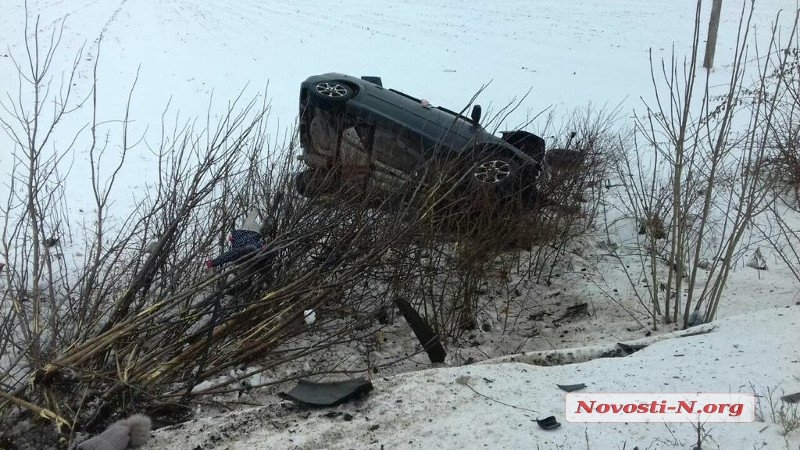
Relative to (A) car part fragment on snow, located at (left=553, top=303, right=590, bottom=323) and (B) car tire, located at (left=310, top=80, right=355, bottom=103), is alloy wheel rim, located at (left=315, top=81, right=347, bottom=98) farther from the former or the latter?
(A) car part fragment on snow, located at (left=553, top=303, right=590, bottom=323)

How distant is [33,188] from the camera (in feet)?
14.3

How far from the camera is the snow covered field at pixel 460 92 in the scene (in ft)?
10.4

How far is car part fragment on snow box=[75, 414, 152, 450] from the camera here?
9.63 ft

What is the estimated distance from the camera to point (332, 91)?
7.08m

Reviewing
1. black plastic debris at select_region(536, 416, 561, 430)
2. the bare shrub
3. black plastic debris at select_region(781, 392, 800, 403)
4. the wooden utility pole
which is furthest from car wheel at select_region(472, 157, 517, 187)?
the wooden utility pole

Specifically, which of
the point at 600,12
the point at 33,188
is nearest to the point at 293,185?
the point at 33,188

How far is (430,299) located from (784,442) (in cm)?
325

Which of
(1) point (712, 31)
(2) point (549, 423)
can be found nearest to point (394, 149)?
(2) point (549, 423)

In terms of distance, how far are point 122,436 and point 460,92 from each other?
11.8 m

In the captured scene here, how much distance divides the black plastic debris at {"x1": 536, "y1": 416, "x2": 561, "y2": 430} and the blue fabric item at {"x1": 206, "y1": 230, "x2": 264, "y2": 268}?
81.8 inches

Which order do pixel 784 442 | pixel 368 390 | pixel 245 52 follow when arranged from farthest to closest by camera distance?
pixel 245 52, pixel 368 390, pixel 784 442

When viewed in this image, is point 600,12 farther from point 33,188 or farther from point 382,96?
point 33,188

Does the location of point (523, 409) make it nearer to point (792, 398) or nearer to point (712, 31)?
point (792, 398)

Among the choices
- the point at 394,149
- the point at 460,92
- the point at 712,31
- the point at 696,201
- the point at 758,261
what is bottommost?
the point at 758,261
